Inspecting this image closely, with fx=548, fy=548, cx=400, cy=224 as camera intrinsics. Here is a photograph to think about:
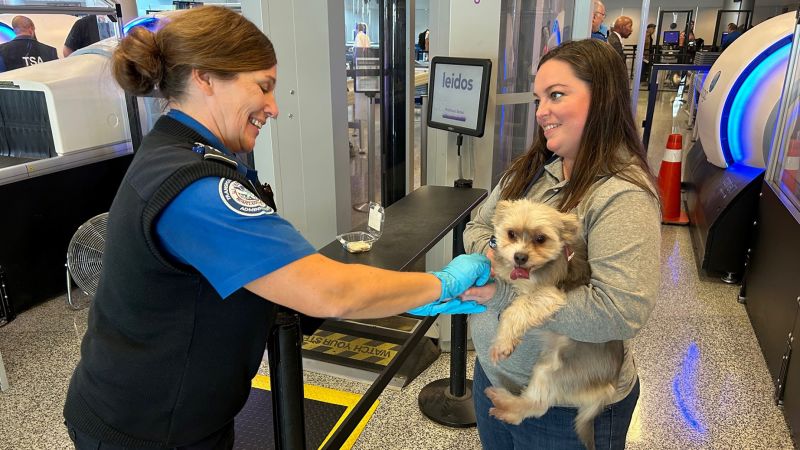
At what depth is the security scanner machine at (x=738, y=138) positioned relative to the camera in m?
4.02

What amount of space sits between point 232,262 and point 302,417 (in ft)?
2.06

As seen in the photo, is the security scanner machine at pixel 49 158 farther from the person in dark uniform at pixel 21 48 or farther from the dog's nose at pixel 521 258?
→ the dog's nose at pixel 521 258

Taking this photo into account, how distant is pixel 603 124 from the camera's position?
4.32ft

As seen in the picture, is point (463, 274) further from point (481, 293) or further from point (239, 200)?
point (239, 200)

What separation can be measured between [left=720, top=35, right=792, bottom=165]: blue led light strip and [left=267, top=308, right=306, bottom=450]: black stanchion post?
170 inches

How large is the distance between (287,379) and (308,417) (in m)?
1.53

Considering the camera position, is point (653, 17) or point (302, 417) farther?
point (653, 17)

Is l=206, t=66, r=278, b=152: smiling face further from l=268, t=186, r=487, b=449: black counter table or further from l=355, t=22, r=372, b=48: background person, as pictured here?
l=355, t=22, r=372, b=48: background person

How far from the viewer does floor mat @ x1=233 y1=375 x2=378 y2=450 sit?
8.13ft

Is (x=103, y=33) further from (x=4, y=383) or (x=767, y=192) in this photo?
(x=767, y=192)

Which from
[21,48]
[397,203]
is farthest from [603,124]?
[21,48]

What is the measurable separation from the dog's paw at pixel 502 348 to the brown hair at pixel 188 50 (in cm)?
85

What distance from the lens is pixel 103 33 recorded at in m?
4.46

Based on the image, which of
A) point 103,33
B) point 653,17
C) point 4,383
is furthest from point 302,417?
point 653,17
